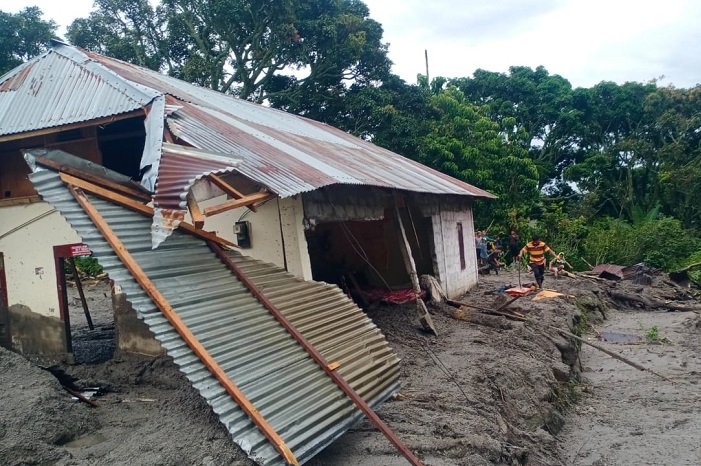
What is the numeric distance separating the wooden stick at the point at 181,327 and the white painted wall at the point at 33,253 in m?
4.18

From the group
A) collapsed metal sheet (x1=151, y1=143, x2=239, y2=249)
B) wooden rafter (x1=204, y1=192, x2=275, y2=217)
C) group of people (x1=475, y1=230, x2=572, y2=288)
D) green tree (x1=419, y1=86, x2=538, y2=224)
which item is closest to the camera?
collapsed metal sheet (x1=151, y1=143, x2=239, y2=249)

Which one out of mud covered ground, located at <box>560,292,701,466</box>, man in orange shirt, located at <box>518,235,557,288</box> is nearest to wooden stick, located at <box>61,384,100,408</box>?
mud covered ground, located at <box>560,292,701,466</box>

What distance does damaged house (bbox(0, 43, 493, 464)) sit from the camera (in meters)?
4.77

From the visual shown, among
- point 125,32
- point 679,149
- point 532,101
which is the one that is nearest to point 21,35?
point 125,32

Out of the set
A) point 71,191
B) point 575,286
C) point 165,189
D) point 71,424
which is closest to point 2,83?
point 71,191

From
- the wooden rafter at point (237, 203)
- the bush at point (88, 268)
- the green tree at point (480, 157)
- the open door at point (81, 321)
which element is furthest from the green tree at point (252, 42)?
the wooden rafter at point (237, 203)

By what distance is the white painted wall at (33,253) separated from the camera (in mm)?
9125

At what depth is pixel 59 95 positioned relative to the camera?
8742 mm

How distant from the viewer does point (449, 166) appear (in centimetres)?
2206

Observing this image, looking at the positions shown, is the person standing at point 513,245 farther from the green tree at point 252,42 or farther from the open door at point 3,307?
the open door at point 3,307

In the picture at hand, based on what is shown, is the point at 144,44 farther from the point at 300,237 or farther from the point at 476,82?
the point at 300,237

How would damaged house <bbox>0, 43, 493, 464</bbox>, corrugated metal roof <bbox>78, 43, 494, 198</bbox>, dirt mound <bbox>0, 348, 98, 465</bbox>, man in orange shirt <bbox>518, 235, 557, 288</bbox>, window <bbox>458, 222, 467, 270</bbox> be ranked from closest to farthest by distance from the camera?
dirt mound <bbox>0, 348, 98, 465</bbox> → damaged house <bbox>0, 43, 493, 464</bbox> → corrugated metal roof <bbox>78, 43, 494, 198</bbox> → man in orange shirt <bbox>518, 235, 557, 288</bbox> → window <bbox>458, 222, 467, 270</bbox>

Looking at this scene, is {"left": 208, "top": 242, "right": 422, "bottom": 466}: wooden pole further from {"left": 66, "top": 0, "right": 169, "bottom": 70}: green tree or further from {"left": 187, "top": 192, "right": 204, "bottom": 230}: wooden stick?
{"left": 66, "top": 0, "right": 169, "bottom": 70}: green tree

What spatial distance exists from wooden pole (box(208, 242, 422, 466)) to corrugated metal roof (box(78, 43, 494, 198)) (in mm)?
983
